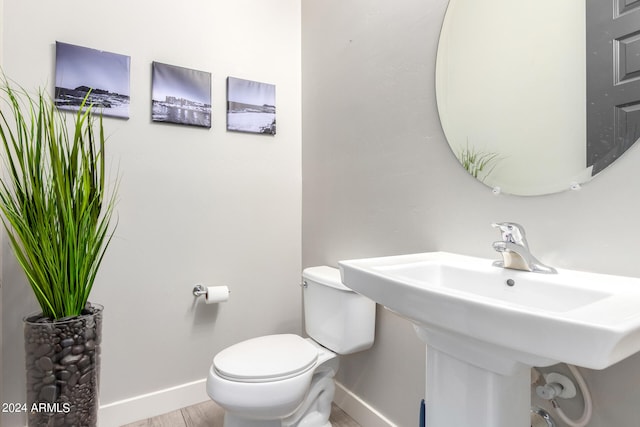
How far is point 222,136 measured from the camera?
1.81m

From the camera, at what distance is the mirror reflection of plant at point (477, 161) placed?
3.38ft

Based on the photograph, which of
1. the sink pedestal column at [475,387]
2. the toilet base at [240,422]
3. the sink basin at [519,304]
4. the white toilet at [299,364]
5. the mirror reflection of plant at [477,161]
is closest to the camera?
the sink basin at [519,304]

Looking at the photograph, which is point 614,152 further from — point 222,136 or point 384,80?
point 222,136

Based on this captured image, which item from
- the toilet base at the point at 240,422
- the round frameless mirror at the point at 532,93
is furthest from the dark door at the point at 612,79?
the toilet base at the point at 240,422

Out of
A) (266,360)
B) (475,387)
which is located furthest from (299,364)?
(475,387)

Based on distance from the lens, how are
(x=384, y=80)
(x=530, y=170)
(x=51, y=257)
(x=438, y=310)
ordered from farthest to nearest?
(x=384, y=80) → (x=51, y=257) → (x=530, y=170) → (x=438, y=310)

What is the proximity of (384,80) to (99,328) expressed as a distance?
1487 millimetres

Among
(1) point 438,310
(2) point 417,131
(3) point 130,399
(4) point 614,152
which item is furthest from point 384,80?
(3) point 130,399

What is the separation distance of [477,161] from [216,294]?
1.33 metres

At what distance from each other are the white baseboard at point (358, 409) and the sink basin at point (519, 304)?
0.83m

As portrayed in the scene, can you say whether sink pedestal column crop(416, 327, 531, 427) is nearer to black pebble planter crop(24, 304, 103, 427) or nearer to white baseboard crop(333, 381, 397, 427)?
white baseboard crop(333, 381, 397, 427)

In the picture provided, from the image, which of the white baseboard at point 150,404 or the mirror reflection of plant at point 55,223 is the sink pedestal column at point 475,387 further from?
the white baseboard at point 150,404

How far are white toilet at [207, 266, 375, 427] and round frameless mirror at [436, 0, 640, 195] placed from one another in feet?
2.51

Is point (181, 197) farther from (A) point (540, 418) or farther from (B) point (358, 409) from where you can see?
(A) point (540, 418)
